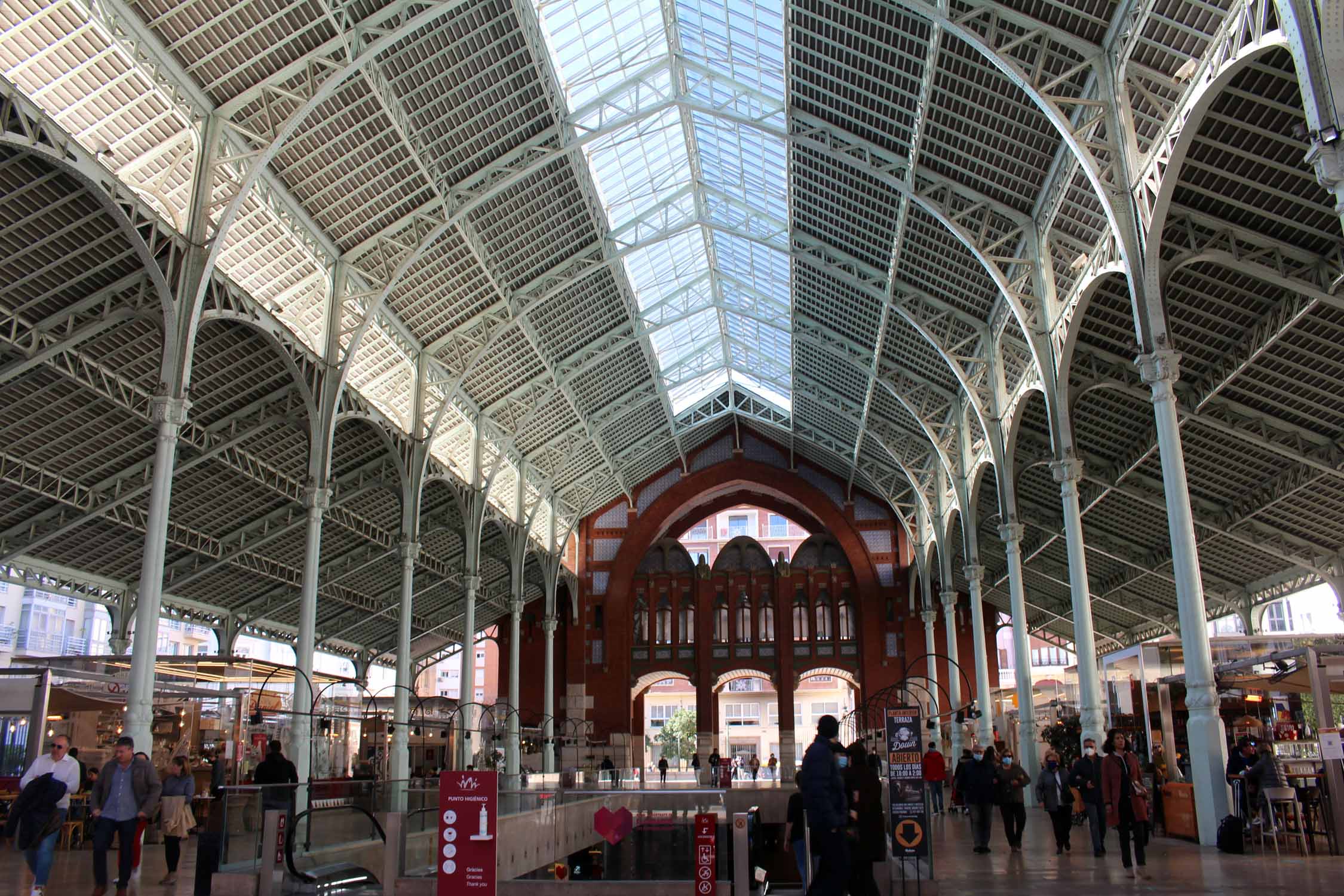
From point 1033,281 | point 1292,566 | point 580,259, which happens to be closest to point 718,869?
point 1033,281

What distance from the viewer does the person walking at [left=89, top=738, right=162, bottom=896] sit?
14.0m

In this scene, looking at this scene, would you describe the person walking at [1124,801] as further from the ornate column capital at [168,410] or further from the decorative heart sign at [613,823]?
the ornate column capital at [168,410]

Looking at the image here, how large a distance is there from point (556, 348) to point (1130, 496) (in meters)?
23.4

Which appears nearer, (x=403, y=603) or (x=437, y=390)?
(x=403, y=603)

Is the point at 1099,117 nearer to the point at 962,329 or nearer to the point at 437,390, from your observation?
the point at 962,329

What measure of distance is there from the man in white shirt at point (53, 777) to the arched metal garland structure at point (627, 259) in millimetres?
6781

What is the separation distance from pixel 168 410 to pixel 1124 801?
18789mm

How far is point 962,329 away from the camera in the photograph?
3656cm

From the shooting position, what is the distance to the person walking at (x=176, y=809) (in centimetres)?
1739

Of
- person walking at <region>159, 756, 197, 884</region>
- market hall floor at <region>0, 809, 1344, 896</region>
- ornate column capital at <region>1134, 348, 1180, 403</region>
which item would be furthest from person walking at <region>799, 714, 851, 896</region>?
ornate column capital at <region>1134, 348, 1180, 403</region>

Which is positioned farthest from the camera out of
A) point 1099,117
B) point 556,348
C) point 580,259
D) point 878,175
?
point 556,348

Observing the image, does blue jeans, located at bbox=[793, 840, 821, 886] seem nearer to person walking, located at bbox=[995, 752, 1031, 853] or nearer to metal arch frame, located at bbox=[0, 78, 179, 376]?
person walking, located at bbox=[995, 752, 1031, 853]

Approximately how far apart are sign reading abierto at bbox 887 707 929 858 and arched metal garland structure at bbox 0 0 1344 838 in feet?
22.5

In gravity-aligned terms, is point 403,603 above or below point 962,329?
below
